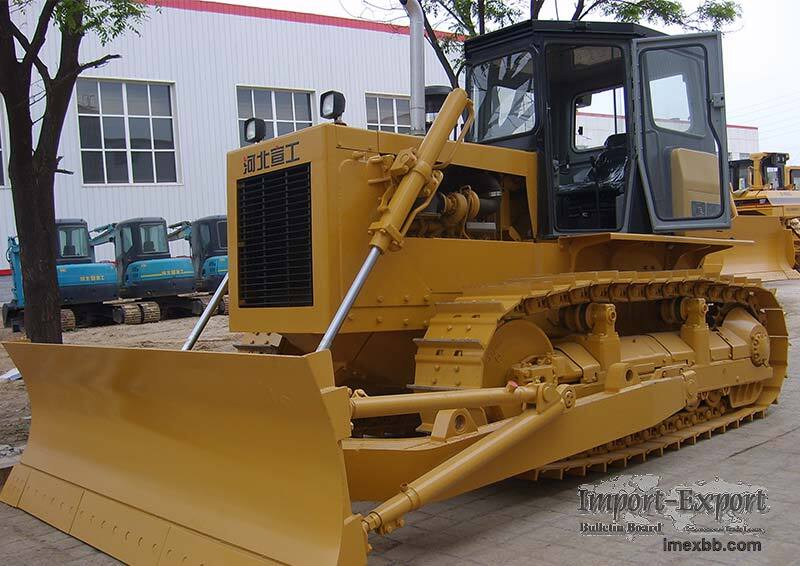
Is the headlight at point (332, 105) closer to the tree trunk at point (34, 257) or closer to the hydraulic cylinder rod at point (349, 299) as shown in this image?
the hydraulic cylinder rod at point (349, 299)

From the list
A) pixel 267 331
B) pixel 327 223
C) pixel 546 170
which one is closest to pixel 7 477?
pixel 267 331

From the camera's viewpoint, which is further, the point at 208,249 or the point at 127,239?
the point at 208,249

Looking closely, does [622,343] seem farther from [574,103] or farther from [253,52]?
[253,52]

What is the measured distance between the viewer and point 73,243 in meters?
20.1

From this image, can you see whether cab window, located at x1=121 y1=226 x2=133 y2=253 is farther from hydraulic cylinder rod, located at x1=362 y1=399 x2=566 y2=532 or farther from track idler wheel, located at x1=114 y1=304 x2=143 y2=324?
hydraulic cylinder rod, located at x1=362 y1=399 x2=566 y2=532

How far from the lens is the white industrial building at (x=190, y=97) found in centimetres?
2495

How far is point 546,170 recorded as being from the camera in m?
6.26

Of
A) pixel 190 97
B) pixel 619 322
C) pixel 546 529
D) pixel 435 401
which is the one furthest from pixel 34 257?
pixel 190 97

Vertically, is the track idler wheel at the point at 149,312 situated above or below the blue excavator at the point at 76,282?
below

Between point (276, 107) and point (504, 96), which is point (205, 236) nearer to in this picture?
point (276, 107)

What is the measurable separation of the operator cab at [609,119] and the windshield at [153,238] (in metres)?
16.0

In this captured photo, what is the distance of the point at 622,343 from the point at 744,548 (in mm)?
2173

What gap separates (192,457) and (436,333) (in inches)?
65.2

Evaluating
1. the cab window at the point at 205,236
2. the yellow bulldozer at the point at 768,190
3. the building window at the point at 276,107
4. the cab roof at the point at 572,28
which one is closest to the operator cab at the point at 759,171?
the yellow bulldozer at the point at 768,190
